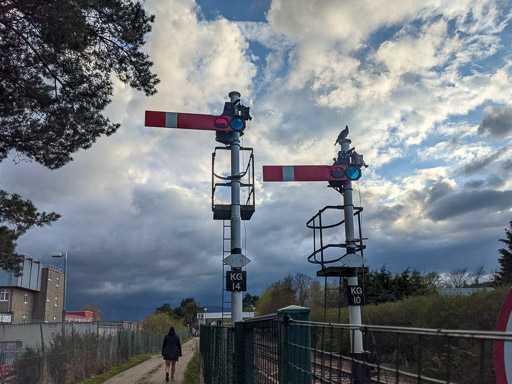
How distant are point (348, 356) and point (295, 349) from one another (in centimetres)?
72

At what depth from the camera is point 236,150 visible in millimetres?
12961

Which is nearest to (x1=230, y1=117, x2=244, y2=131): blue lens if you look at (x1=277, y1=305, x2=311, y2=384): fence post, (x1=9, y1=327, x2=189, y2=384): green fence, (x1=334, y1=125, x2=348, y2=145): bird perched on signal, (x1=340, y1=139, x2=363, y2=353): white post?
(x1=334, y1=125, x2=348, y2=145): bird perched on signal

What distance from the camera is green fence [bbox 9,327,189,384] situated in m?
11.9

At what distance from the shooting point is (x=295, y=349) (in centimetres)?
303

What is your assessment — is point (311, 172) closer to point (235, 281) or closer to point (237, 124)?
point (237, 124)

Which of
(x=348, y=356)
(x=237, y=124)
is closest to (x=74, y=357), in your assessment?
(x=237, y=124)

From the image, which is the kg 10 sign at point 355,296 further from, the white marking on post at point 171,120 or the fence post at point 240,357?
the white marking on post at point 171,120

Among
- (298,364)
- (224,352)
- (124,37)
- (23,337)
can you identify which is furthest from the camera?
(23,337)

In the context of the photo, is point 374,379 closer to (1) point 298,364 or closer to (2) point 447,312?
(1) point 298,364

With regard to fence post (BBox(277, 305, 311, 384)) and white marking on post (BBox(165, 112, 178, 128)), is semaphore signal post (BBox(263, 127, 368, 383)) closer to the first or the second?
white marking on post (BBox(165, 112, 178, 128))

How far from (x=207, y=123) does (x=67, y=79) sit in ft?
14.1

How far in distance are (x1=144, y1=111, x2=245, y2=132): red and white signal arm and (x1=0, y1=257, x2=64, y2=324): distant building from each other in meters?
43.6

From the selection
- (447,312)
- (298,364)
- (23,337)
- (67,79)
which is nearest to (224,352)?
(298,364)

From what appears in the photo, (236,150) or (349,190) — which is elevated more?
(236,150)
